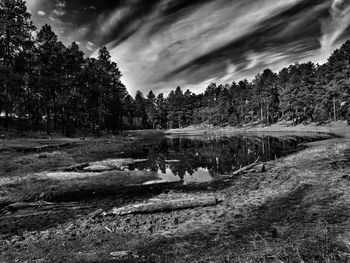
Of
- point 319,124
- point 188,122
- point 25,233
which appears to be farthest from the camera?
point 188,122

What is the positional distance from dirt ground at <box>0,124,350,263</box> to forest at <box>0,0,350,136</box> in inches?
870

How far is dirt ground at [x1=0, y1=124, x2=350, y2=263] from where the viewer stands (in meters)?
5.27

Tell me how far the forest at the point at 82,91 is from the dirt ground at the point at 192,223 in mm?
22088

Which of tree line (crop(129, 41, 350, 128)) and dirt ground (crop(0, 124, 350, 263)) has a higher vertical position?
tree line (crop(129, 41, 350, 128))

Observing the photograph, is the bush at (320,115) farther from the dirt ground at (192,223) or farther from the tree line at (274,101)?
the dirt ground at (192,223)

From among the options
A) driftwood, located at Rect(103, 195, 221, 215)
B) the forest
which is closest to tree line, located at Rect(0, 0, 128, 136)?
the forest

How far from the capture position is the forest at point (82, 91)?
3006 centimetres

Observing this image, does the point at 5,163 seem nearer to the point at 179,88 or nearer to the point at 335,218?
the point at 335,218

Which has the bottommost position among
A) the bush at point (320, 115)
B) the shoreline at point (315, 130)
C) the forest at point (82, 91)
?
the shoreline at point (315, 130)

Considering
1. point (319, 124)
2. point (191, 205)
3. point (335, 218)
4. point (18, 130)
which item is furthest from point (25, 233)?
point (319, 124)

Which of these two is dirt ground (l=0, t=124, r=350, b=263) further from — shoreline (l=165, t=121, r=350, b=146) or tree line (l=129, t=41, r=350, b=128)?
tree line (l=129, t=41, r=350, b=128)

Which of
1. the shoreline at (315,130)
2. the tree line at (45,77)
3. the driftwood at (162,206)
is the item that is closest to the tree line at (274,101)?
the shoreline at (315,130)

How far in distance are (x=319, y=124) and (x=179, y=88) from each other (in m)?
85.9

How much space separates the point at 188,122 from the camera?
11988cm
